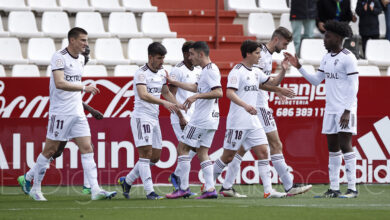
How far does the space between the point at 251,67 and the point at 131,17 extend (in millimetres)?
7084

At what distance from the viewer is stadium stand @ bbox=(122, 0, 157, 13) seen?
1792 cm

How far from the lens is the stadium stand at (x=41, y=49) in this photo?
15945 mm

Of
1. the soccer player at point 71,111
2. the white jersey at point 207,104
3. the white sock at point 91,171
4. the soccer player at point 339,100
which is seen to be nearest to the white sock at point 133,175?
the soccer player at point 71,111

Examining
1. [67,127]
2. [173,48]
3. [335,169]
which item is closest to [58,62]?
[67,127]

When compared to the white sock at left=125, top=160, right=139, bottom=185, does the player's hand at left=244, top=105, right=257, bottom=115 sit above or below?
above

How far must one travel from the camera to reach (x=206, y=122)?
10.7m

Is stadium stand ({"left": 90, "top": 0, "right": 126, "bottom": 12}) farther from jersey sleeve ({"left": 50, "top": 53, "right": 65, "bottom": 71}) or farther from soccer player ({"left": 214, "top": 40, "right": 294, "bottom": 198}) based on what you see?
soccer player ({"left": 214, "top": 40, "right": 294, "bottom": 198})

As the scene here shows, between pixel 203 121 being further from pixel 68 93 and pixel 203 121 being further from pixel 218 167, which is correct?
pixel 68 93

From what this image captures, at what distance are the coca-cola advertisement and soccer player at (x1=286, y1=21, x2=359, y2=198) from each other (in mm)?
2872

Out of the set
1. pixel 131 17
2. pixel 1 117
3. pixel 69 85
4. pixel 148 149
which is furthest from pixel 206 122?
pixel 131 17

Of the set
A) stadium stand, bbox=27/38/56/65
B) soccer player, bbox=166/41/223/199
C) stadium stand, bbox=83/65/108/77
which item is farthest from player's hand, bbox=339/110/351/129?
stadium stand, bbox=27/38/56/65

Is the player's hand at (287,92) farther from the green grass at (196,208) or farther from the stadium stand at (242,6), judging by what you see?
the stadium stand at (242,6)

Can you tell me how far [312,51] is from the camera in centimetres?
1756

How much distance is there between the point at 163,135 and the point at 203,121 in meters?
2.98
